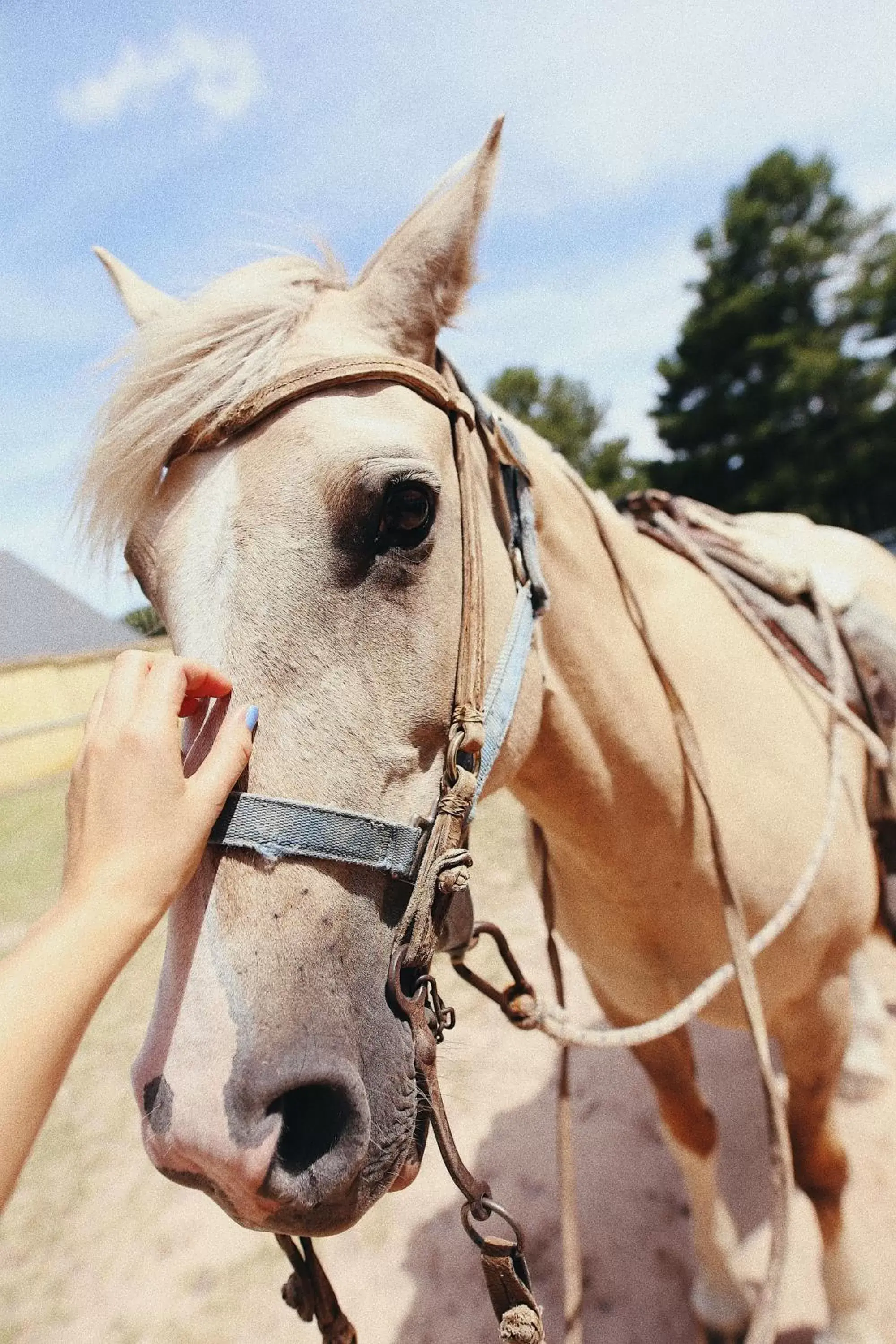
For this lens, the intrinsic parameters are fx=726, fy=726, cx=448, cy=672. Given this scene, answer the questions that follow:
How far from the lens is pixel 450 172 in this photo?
4.72ft

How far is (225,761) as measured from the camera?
97 centimetres

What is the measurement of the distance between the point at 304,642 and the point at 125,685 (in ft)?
0.84

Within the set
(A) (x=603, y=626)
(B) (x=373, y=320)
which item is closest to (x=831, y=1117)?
(A) (x=603, y=626)

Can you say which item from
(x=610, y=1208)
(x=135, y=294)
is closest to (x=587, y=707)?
A: (x=135, y=294)

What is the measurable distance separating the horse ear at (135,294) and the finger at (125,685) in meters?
1.00

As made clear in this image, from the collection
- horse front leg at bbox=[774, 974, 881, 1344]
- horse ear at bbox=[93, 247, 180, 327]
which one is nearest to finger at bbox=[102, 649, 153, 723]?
horse ear at bbox=[93, 247, 180, 327]

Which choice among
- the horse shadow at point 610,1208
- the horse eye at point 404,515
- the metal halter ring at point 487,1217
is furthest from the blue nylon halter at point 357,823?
the horse shadow at point 610,1208

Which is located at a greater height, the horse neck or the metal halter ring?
the horse neck

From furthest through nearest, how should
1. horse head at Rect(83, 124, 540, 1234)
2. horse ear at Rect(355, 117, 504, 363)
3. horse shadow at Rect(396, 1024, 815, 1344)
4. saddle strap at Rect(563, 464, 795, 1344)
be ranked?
horse shadow at Rect(396, 1024, 815, 1344) → saddle strap at Rect(563, 464, 795, 1344) → horse ear at Rect(355, 117, 504, 363) → horse head at Rect(83, 124, 540, 1234)

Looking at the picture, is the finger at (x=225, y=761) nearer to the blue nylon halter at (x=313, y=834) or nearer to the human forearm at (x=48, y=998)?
A: the blue nylon halter at (x=313, y=834)

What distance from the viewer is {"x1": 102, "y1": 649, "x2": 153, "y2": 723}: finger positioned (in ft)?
3.09

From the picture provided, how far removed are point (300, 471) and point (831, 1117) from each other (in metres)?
2.33

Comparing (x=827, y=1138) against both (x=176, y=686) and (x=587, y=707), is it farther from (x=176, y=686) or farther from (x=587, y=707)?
(x=176, y=686)

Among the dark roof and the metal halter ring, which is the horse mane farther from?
the dark roof
